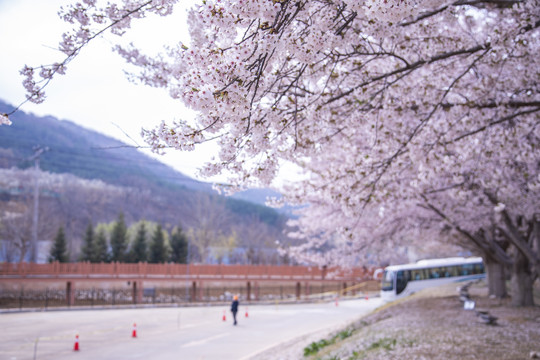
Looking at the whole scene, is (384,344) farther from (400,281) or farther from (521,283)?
(400,281)

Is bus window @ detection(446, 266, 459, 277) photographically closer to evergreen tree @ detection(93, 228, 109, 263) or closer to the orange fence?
the orange fence

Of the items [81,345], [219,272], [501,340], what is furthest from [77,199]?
[501,340]

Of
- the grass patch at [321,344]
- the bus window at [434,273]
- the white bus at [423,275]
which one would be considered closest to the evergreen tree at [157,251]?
the white bus at [423,275]

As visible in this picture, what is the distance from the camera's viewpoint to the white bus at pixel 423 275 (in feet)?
121

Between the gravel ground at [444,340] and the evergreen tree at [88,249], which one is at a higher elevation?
the evergreen tree at [88,249]

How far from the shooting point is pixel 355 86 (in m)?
6.84

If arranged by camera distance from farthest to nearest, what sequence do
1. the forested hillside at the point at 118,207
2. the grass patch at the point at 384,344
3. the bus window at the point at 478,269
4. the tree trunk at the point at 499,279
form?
the forested hillside at the point at 118,207 → the bus window at the point at 478,269 → the tree trunk at the point at 499,279 → the grass patch at the point at 384,344

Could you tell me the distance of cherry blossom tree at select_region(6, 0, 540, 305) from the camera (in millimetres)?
3850

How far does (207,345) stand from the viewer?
16766 millimetres

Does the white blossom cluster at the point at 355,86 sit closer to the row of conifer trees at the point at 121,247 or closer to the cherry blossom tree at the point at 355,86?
the cherry blossom tree at the point at 355,86

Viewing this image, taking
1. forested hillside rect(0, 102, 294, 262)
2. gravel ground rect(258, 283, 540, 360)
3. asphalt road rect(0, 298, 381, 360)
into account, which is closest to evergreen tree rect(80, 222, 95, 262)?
forested hillside rect(0, 102, 294, 262)

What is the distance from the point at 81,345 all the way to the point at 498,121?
51.0 ft

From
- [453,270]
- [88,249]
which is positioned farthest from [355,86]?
[88,249]

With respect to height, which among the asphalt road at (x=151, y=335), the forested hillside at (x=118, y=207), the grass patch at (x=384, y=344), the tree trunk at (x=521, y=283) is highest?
the forested hillside at (x=118, y=207)
